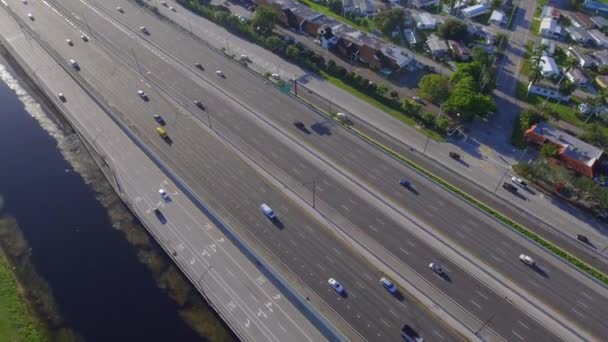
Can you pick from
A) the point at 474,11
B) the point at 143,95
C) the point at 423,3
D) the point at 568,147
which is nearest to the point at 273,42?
the point at 143,95

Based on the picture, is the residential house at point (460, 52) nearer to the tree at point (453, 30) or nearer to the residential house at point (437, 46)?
the residential house at point (437, 46)

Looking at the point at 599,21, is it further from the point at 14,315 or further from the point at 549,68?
the point at 14,315

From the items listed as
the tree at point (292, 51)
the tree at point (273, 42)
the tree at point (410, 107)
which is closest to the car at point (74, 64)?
the tree at point (273, 42)

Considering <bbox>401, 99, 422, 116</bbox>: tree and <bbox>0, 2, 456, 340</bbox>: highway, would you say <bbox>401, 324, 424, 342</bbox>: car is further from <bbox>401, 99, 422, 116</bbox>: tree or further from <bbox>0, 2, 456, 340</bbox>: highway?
<bbox>401, 99, 422, 116</bbox>: tree

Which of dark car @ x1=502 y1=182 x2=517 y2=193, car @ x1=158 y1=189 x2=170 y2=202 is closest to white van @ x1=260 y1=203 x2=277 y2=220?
car @ x1=158 y1=189 x2=170 y2=202

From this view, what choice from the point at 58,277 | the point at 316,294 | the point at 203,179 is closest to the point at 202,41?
the point at 203,179

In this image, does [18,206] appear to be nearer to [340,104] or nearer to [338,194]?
[338,194]

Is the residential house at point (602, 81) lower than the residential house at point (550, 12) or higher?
lower
